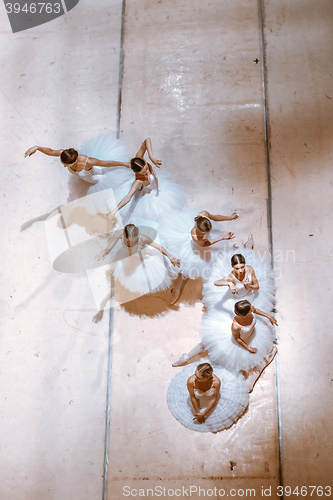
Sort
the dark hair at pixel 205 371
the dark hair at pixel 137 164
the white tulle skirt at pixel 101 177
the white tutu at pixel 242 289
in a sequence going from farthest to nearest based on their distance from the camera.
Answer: the white tulle skirt at pixel 101 177 → the dark hair at pixel 137 164 → the white tutu at pixel 242 289 → the dark hair at pixel 205 371

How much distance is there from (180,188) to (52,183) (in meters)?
1.27

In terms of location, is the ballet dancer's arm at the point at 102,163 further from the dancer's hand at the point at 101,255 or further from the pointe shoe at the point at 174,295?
the pointe shoe at the point at 174,295

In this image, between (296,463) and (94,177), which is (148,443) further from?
(94,177)

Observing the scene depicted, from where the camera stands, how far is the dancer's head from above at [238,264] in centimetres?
297

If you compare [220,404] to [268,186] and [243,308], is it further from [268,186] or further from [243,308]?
[268,186]

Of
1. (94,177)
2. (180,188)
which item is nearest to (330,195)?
(180,188)

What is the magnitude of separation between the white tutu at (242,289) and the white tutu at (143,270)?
37 centimetres

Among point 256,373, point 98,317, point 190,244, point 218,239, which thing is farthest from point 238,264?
point 98,317

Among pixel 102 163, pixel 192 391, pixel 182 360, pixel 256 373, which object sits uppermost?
pixel 102 163

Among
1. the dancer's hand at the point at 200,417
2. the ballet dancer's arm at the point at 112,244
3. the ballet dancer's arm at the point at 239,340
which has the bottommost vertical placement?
the dancer's hand at the point at 200,417

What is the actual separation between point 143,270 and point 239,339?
37.2 inches

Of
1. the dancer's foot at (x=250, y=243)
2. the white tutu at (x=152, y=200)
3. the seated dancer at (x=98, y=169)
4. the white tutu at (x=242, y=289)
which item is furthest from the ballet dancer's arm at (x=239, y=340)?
the seated dancer at (x=98, y=169)

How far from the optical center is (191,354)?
10.8 feet

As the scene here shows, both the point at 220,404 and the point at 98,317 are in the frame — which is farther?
the point at 98,317
